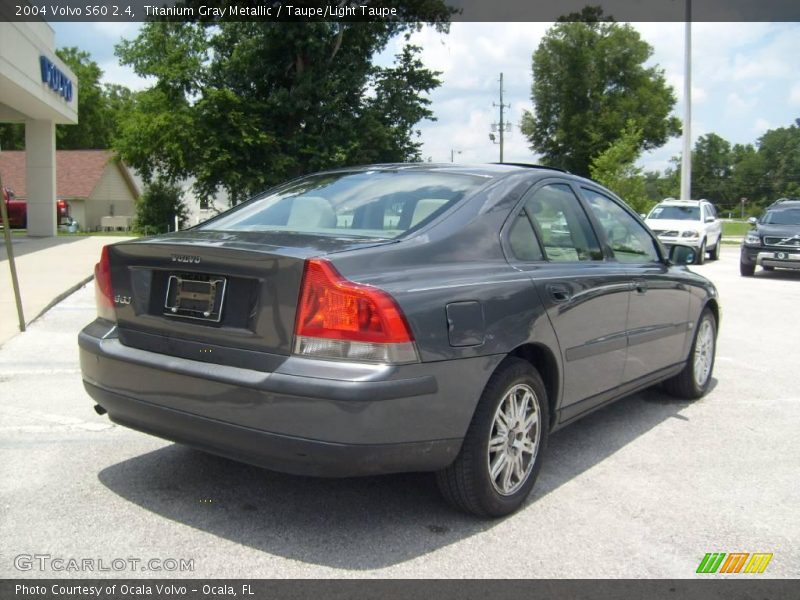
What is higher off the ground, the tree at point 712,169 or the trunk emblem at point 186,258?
the tree at point 712,169

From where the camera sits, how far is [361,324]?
2.99 metres

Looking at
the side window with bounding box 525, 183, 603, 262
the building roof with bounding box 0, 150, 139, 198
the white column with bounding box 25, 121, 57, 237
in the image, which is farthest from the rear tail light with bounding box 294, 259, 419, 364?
the building roof with bounding box 0, 150, 139, 198

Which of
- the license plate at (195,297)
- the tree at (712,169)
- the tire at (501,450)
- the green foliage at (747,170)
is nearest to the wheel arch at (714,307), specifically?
the tire at (501,450)

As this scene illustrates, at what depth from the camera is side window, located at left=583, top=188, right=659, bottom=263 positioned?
15.8 feet

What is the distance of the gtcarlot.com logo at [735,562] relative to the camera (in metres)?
3.15

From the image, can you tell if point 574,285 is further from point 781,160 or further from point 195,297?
point 781,160

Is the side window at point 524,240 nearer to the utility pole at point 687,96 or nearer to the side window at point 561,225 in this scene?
the side window at point 561,225

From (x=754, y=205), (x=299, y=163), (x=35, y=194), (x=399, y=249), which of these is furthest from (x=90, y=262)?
(x=754, y=205)

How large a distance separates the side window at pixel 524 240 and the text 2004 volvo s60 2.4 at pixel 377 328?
10 millimetres

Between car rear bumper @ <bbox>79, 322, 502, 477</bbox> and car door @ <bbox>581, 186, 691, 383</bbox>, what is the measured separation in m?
1.78

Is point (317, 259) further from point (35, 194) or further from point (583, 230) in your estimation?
point (35, 194)

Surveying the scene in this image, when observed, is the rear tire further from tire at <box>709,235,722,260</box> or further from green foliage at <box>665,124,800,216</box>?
green foliage at <box>665,124,800,216</box>

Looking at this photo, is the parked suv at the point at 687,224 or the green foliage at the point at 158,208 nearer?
the parked suv at the point at 687,224
